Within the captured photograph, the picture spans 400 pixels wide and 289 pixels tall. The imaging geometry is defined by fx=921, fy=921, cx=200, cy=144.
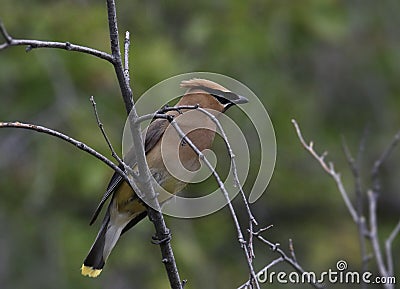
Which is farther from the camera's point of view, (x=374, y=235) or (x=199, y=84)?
(x=199, y=84)

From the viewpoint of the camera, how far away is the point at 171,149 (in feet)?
14.2

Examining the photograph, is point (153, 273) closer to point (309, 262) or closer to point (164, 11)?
point (309, 262)

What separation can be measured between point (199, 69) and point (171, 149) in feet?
10.7

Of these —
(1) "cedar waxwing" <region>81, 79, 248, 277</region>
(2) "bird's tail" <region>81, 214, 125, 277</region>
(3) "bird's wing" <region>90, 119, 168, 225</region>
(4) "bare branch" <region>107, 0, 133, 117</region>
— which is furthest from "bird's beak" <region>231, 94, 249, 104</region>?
(4) "bare branch" <region>107, 0, 133, 117</region>

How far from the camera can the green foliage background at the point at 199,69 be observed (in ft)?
22.1

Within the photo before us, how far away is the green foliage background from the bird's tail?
167 cm

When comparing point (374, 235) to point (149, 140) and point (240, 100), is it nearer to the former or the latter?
point (240, 100)

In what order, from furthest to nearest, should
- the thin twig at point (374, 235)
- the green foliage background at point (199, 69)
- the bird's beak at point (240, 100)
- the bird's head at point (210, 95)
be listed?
1. the green foliage background at point (199, 69)
2. the bird's head at point (210, 95)
3. the bird's beak at point (240, 100)
4. the thin twig at point (374, 235)

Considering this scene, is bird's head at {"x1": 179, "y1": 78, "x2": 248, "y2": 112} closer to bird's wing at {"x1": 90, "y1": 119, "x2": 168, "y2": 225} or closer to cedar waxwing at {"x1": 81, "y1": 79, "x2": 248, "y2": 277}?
cedar waxwing at {"x1": 81, "y1": 79, "x2": 248, "y2": 277}

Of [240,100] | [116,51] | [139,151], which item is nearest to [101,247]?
[240,100]

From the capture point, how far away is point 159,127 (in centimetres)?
448

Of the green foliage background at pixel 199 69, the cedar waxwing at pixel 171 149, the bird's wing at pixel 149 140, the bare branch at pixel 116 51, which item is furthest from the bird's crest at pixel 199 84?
the green foliage background at pixel 199 69

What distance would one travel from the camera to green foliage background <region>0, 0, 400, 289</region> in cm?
674

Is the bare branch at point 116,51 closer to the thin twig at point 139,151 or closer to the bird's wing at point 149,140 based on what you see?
the thin twig at point 139,151
